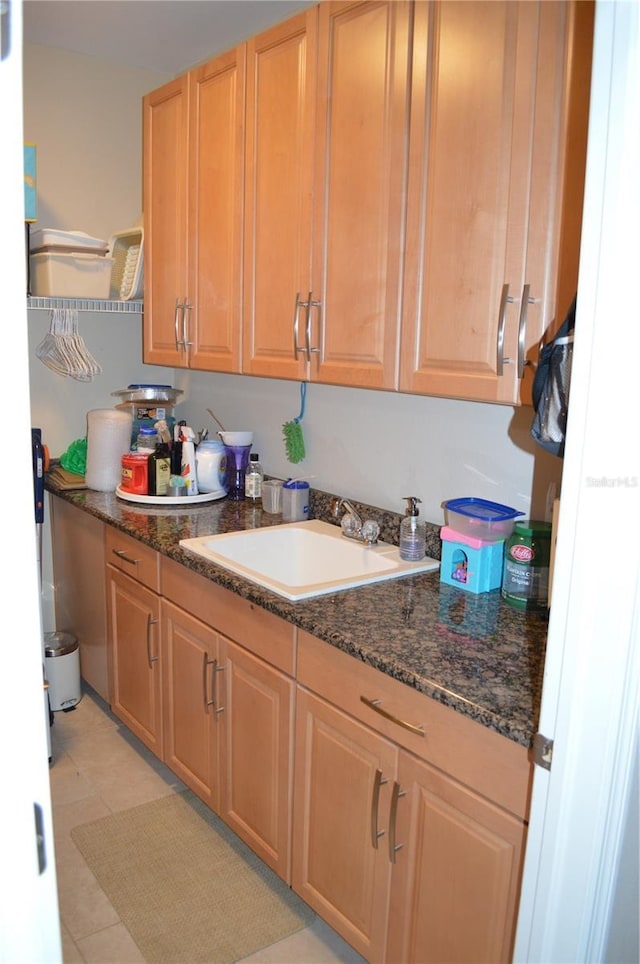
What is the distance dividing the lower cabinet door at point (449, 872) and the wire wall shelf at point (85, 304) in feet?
7.04

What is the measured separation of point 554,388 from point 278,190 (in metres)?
1.18

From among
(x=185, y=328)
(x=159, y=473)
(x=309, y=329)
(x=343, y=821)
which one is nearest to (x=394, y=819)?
(x=343, y=821)

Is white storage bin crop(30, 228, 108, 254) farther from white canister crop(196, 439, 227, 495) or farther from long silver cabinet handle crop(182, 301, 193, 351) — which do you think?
white canister crop(196, 439, 227, 495)

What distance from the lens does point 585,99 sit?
1438 mm

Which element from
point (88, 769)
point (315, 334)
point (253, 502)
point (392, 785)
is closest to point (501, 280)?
point (315, 334)

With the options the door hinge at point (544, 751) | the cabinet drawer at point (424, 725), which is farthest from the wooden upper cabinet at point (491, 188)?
the door hinge at point (544, 751)

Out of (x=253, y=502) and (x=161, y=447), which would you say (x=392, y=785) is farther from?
(x=161, y=447)

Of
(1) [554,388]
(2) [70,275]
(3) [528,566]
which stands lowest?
(3) [528,566]

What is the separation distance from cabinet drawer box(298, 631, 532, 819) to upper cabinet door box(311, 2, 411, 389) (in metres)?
0.69

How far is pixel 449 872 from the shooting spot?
4.76 feet

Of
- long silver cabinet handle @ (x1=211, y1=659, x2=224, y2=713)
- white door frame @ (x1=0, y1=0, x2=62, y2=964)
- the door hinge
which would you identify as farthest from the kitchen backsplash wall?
white door frame @ (x1=0, y1=0, x2=62, y2=964)

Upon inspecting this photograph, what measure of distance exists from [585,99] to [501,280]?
1.17ft

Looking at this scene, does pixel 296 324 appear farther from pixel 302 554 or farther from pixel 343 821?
pixel 343 821

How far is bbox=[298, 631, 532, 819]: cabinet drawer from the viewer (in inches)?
51.8
